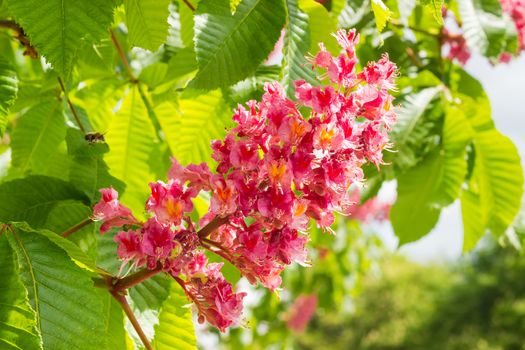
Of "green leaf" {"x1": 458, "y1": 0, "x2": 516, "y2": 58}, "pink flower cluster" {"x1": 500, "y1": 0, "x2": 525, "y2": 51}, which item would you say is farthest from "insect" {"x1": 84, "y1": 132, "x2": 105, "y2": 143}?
"pink flower cluster" {"x1": 500, "y1": 0, "x2": 525, "y2": 51}

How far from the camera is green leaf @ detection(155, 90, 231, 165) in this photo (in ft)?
5.27

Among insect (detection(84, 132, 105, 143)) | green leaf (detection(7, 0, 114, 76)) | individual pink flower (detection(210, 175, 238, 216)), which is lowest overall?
individual pink flower (detection(210, 175, 238, 216))

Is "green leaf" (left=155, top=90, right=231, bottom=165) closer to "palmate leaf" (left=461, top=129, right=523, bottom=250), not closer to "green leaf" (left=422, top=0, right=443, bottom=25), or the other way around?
"green leaf" (left=422, top=0, right=443, bottom=25)

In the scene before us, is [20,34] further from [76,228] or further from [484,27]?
[484,27]

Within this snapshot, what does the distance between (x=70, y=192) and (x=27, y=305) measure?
475 millimetres

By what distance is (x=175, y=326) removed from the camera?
133 centimetres

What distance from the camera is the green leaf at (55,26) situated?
1.12 m

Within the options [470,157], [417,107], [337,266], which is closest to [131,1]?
[417,107]

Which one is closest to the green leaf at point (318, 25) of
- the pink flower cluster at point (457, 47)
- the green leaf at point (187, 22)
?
the green leaf at point (187, 22)

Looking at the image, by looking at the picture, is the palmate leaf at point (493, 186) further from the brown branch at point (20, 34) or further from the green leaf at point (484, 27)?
the brown branch at point (20, 34)

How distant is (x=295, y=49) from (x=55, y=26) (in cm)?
40

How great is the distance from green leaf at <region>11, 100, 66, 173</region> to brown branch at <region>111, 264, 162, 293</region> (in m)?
0.55

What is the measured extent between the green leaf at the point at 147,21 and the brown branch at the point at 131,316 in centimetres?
41

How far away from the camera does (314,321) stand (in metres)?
31.9
